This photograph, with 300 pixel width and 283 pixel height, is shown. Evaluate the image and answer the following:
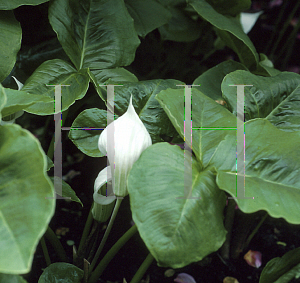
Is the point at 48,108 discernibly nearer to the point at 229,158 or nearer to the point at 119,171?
the point at 119,171

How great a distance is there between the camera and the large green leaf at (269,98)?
0.55 meters

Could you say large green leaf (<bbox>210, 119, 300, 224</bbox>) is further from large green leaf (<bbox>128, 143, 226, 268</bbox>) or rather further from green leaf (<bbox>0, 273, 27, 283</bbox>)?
green leaf (<bbox>0, 273, 27, 283</bbox>)

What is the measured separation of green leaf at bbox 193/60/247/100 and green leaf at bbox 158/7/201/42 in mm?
276


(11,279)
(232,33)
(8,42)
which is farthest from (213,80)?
(11,279)

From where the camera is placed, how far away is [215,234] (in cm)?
35

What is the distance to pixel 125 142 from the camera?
0.38m

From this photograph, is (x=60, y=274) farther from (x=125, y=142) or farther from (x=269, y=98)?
(x=269, y=98)

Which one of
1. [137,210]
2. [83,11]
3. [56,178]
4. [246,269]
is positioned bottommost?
[246,269]

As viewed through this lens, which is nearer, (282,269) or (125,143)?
(125,143)

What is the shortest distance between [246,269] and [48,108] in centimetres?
62

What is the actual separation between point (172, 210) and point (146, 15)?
64 cm

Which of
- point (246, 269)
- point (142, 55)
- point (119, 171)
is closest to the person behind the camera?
point (119, 171)

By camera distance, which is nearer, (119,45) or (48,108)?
(48,108)

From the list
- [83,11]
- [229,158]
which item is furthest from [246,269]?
[83,11]
